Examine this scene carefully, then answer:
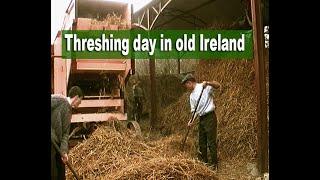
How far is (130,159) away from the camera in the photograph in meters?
2.89

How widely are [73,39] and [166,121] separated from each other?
5.34ft

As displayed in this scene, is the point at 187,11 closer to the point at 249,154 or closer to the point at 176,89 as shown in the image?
the point at 176,89

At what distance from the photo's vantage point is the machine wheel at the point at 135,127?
11.3ft

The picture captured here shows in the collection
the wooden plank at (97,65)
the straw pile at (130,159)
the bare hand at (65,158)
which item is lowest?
the straw pile at (130,159)

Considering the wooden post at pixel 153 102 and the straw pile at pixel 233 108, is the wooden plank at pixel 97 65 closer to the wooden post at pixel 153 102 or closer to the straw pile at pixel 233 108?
the wooden post at pixel 153 102

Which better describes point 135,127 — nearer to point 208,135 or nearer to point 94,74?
point 94,74

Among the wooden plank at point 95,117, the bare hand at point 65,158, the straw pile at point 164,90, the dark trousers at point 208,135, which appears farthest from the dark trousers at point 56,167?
the straw pile at point 164,90

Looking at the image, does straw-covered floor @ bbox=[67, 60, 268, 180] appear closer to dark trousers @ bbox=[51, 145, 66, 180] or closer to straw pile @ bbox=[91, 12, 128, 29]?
dark trousers @ bbox=[51, 145, 66, 180]

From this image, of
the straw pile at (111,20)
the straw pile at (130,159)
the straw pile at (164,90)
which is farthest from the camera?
the straw pile at (164,90)

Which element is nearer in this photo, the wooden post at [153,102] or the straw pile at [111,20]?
the straw pile at [111,20]

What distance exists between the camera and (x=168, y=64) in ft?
11.9

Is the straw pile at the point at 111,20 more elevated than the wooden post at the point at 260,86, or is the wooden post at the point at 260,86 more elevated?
the straw pile at the point at 111,20

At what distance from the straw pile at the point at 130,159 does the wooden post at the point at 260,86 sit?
1.41 ft

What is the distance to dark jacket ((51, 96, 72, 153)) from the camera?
2.42 meters
